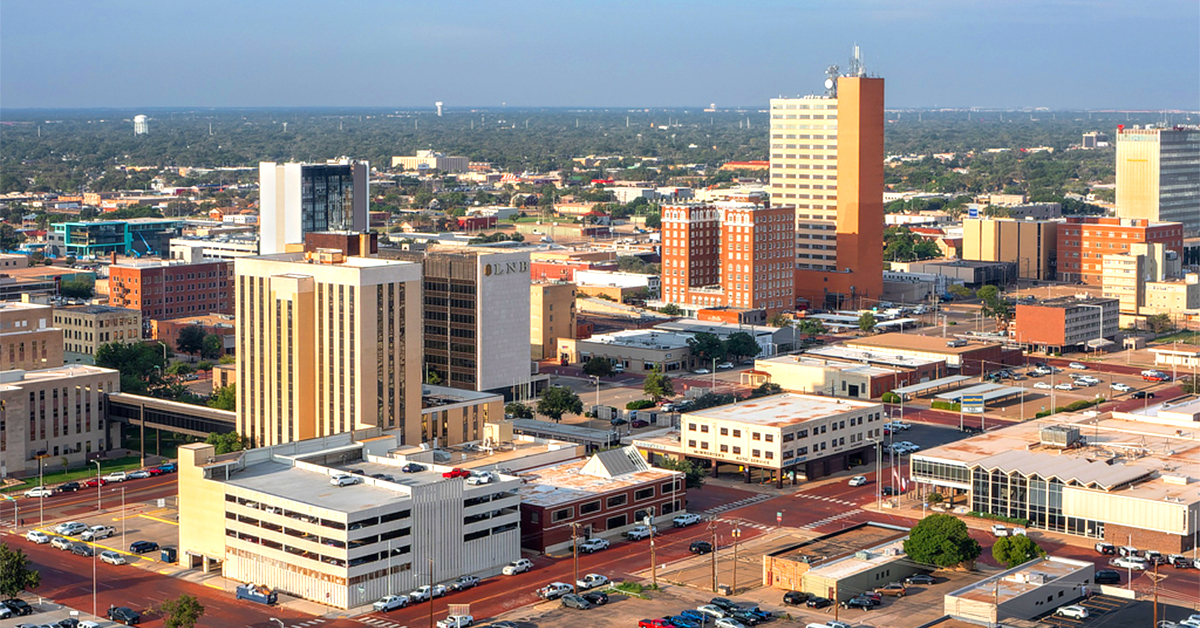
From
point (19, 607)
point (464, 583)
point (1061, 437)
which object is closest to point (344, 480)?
point (464, 583)

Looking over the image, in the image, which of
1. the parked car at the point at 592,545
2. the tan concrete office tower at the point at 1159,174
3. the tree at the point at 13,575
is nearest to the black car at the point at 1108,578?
the parked car at the point at 592,545

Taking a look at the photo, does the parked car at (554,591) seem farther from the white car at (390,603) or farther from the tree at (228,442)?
the tree at (228,442)

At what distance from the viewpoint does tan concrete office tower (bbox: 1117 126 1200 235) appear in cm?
14938

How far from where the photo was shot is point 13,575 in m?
48.0

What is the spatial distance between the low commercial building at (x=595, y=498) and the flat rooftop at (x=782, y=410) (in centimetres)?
609

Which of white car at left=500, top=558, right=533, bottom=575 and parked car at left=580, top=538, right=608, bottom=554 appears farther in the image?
parked car at left=580, top=538, right=608, bottom=554

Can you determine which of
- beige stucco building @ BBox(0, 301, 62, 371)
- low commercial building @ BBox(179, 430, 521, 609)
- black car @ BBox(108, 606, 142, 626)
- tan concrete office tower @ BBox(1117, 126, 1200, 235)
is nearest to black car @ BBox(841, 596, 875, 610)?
low commercial building @ BBox(179, 430, 521, 609)

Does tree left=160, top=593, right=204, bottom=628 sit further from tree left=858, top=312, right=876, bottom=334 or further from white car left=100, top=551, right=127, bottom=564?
tree left=858, top=312, right=876, bottom=334

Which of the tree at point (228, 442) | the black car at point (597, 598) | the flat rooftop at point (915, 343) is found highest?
the flat rooftop at point (915, 343)

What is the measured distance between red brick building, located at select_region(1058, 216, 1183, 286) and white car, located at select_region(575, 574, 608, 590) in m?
88.4

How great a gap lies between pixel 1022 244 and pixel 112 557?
10096cm

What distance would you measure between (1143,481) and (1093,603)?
1191 centimetres

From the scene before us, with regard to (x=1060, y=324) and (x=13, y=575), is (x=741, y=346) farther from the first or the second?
Result: (x=13, y=575)

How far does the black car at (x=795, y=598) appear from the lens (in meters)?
48.9
